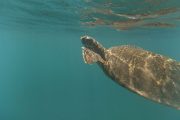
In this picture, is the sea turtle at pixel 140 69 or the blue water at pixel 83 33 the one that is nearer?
the sea turtle at pixel 140 69

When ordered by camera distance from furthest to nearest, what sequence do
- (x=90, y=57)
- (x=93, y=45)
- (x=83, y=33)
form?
(x=83, y=33) < (x=93, y=45) < (x=90, y=57)

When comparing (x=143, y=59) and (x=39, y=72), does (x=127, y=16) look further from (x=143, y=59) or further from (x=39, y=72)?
(x=39, y=72)

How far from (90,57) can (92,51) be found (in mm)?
→ 400

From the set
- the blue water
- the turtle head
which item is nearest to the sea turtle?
the turtle head

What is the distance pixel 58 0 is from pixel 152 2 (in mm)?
5697

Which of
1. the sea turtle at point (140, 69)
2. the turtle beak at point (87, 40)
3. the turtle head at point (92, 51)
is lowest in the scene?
the sea turtle at point (140, 69)

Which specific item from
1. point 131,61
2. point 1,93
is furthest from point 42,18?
point 1,93

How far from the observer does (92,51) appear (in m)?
8.20

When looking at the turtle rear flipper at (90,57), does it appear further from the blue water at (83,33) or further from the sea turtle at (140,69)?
the blue water at (83,33)

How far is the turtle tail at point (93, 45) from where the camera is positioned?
8.23 m

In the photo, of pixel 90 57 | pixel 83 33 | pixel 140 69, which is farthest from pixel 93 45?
pixel 83 33

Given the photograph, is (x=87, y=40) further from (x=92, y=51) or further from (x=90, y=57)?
(x=90, y=57)

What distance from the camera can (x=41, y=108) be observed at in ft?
188

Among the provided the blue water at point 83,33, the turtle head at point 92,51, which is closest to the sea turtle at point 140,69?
the turtle head at point 92,51
